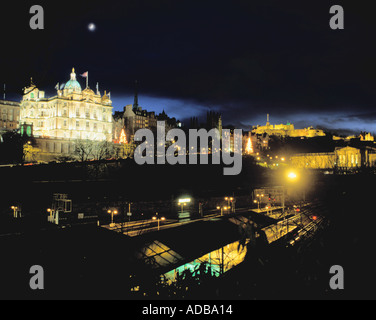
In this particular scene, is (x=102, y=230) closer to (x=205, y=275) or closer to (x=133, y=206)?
(x=205, y=275)

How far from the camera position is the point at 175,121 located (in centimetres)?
14950

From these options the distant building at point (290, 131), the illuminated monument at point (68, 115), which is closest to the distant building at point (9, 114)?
the illuminated monument at point (68, 115)

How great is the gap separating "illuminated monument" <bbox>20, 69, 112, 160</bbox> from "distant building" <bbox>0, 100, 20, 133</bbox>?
9580 millimetres

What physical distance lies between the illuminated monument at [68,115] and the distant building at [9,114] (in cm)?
958

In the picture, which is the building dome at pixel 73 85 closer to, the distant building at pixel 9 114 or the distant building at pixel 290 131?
the distant building at pixel 9 114

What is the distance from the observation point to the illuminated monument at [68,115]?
88.9 m

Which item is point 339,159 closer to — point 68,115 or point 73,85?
point 68,115

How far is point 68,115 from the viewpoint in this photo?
A: 90.8 meters

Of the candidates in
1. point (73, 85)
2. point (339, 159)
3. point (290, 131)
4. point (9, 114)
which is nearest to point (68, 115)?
point (73, 85)

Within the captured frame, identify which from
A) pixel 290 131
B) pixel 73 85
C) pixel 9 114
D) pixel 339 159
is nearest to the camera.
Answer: pixel 339 159

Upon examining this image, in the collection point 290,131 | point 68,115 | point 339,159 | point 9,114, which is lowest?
point 339,159

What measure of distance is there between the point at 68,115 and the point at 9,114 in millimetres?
24336

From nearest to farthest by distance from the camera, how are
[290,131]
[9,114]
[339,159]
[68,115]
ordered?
1. [339,159]
2. [68,115]
3. [9,114]
4. [290,131]
